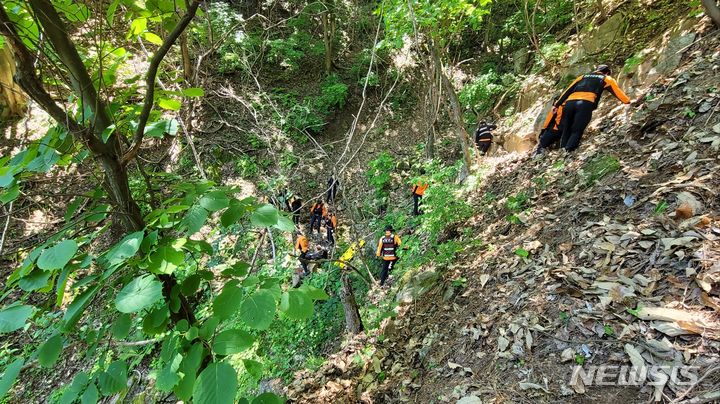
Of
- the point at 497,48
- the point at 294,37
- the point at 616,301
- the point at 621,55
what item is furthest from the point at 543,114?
the point at 294,37

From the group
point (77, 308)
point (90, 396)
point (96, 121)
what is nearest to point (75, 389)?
point (90, 396)

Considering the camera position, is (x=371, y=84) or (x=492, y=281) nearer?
(x=492, y=281)

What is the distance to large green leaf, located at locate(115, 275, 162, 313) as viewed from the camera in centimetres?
96

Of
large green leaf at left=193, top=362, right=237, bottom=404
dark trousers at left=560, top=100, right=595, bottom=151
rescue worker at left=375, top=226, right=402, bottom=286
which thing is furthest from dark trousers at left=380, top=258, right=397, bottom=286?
large green leaf at left=193, top=362, right=237, bottom=404

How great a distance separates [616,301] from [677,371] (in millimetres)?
663

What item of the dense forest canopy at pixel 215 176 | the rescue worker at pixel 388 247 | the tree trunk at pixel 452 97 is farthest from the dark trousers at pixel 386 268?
the tree trunk at pixel 452 97

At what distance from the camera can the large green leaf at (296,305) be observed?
3.53ft

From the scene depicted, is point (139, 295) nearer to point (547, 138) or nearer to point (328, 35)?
point (547, 138)

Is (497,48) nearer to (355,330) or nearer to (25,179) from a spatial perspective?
(355,330)

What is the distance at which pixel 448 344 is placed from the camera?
3588mm

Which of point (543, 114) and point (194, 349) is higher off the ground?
point (194, 349)

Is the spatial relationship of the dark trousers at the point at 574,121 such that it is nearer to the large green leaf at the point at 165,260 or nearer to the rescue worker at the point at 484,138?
the rescue worker at the point at 484,138

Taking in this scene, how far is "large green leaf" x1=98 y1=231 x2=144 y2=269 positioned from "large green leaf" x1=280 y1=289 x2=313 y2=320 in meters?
0.50

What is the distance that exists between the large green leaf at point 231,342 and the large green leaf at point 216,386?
72 millimetres
